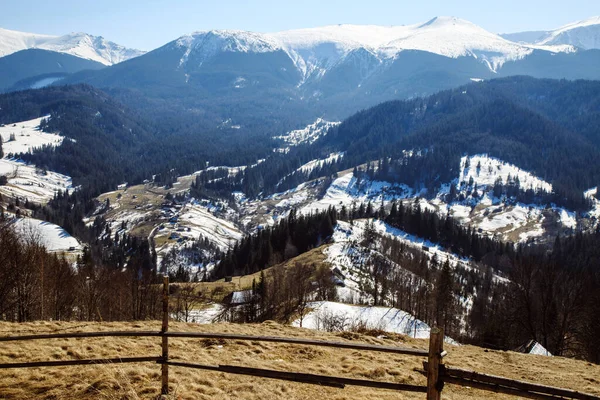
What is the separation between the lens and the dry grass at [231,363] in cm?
1369

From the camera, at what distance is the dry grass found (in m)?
13.7

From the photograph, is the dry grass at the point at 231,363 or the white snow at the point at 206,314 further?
the white snow at the point at 206,314

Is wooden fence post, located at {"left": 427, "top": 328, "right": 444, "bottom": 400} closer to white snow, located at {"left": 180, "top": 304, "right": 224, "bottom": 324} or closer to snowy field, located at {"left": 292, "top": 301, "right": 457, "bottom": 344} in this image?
snowy field, located at {"left": 292, "top": 301, "right": 457, "bottom": 344}

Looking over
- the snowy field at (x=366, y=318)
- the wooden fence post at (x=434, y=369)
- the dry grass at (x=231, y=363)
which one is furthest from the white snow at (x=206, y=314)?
the wooden fence post at (x=434, y=369)

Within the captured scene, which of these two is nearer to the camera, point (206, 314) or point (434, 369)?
point (434, 369)

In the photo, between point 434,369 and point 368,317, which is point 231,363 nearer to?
point 434,369

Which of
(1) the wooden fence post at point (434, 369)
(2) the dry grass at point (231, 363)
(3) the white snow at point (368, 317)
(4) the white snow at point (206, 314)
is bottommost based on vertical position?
(4) the white snow at point (206, 314)

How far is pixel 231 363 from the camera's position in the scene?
18.5 m

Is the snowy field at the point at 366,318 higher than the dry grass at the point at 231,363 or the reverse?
the reverse

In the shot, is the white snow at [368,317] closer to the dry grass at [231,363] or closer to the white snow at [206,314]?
the white snow at [206,314]

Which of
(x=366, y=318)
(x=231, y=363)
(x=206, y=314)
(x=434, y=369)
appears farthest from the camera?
(x=206, y=314)

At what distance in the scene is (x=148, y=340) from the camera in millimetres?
22000

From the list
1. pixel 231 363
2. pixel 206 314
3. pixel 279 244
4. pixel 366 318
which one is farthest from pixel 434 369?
pixel 279 244

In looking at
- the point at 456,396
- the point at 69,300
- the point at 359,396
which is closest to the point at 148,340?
the point at 359,396
